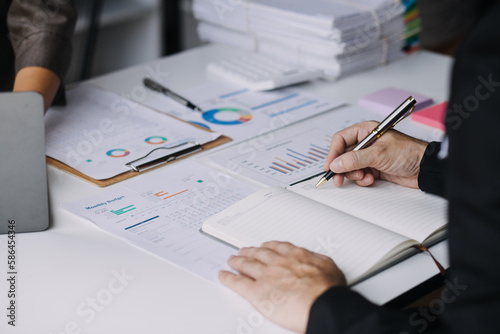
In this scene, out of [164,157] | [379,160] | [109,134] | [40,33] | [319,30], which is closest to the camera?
[379,160]

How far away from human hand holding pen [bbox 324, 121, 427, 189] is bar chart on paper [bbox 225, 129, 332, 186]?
81 millimetres

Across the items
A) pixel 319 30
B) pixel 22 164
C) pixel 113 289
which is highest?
pixel 319 30

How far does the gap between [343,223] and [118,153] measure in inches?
21.2

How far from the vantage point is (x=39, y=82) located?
4.70 feet

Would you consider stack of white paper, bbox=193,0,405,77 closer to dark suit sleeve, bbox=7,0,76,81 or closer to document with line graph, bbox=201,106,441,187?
document with line graph, bbox=201,106,441,187

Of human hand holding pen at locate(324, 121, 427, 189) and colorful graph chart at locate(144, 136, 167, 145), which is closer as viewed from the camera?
human hand holding pen at locate(324, 121, 427, 189)

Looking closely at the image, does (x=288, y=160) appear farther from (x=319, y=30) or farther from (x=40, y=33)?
(x=40, y=33)

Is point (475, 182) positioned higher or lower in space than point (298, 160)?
higher

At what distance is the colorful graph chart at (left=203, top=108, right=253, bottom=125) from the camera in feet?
4.90

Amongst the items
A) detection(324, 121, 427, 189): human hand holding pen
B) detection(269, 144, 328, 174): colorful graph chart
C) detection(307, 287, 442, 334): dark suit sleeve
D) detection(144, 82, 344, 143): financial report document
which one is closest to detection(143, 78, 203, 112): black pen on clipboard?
detection(144, 82, 344, 143): financial report document

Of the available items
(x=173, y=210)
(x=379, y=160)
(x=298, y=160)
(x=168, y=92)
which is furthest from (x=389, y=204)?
(x=168, y=92)

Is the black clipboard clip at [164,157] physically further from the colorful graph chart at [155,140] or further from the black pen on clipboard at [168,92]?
the black pen on clipboard at [168,92]

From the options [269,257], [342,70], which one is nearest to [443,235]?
[269,257]

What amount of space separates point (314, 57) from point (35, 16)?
0.76 m
